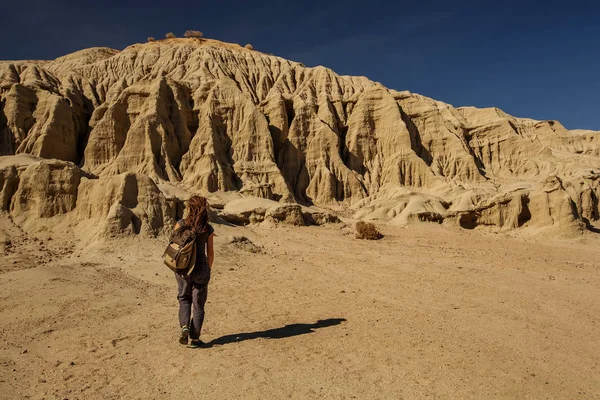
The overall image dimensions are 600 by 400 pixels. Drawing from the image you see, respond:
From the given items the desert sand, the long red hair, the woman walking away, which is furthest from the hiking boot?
the long red hair

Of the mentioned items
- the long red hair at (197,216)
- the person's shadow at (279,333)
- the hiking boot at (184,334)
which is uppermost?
the long red hair at (197,216)

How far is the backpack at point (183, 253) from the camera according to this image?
5.39 meters

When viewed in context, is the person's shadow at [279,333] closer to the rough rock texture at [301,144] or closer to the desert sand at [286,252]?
the desert sand at [286,252]

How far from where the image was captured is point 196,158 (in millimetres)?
30406

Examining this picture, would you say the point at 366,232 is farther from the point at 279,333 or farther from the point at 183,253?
the point at 183,253

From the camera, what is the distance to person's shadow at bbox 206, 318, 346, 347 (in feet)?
19.0

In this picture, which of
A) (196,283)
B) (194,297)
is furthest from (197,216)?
(194,297)

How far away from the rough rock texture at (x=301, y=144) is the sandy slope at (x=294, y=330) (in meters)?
7.12

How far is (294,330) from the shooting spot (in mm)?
6359

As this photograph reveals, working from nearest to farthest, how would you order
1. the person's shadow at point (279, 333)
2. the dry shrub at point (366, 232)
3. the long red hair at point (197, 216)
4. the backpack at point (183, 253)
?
the backpack at point (183, 253) < the long red hair at point (197, 216) < the person's shadow at point (279, 333) < the dry shrub at point (366, 232)

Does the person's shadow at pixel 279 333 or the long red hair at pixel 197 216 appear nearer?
the long red hair at pixel 197 216

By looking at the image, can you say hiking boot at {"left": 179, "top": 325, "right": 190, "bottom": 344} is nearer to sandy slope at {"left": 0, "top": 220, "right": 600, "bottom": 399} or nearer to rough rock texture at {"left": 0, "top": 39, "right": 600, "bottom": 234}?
sandy slope at {"left": 0, "top": 220, "right": 600, "bottom": 399}

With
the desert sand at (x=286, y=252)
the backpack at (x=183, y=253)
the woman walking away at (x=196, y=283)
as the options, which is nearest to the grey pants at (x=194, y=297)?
the woman walking away at (x=196, y=283)

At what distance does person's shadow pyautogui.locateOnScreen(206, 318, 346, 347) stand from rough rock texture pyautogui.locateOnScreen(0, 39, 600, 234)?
11.0 m
